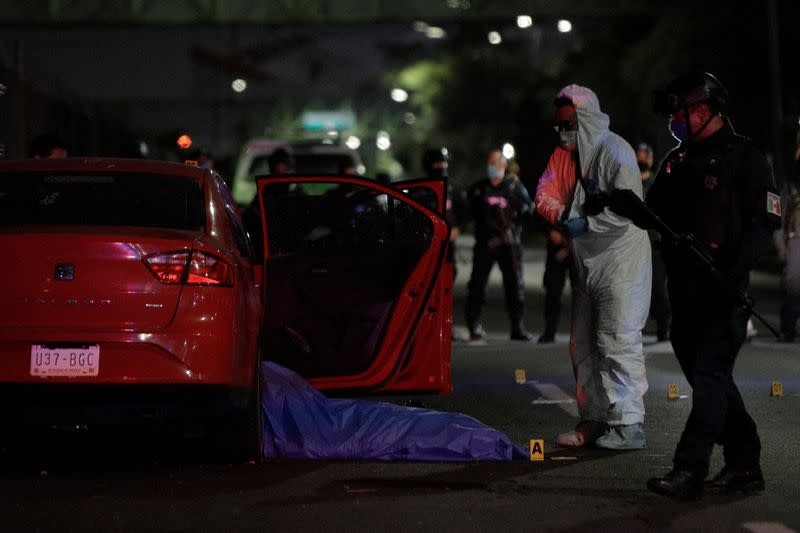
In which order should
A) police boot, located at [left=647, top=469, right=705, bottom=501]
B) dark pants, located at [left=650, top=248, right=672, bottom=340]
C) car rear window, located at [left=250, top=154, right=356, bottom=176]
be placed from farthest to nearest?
1. car rear window, located at [left=250, top=154, right=356, bottom=176]
2. dark pants, located at [left=650, top=248, right=672, bottom=340]
3. police boot, located at [left=647, top=469, right=705, bottom=501]

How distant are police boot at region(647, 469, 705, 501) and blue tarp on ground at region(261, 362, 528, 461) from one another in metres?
1.31

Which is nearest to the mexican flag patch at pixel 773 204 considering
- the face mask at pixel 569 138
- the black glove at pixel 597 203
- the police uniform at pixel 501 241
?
the black glove at pixel 597 203

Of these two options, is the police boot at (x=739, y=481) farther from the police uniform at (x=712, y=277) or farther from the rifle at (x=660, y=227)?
the rifle at (x=660, y=227)

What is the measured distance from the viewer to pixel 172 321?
8023mm

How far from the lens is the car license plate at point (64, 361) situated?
25.8 ft

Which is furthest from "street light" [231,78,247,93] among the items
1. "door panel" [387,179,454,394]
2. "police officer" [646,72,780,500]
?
"police officer" [646,72,780,500]

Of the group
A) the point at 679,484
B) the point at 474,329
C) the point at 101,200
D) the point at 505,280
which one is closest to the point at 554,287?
the point at 505,280

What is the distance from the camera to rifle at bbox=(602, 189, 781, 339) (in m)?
7.67

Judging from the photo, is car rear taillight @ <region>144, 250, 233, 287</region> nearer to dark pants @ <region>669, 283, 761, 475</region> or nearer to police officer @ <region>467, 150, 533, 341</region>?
dark pants @ <region>669, 283, 761, 475</region>

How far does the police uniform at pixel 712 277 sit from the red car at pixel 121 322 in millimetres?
2153

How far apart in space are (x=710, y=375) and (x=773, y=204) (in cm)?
82

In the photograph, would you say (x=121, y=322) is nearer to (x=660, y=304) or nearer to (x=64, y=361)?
(x=64, y=361)

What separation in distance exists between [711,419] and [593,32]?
39.4 meters

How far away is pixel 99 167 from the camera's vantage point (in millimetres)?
8828
